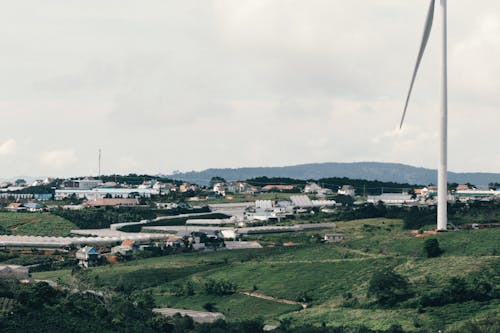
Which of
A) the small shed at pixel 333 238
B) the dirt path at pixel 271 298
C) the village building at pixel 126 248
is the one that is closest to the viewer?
the dirt path at pixel 271 298

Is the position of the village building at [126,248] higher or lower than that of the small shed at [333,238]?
lower

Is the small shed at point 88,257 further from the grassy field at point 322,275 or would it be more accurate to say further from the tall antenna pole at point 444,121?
the tall antenna pole at point 444,121

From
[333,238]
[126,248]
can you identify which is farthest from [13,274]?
[333,238]

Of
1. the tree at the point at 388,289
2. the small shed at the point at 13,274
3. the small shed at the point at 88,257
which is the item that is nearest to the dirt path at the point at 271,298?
the tree at the point at 388,289

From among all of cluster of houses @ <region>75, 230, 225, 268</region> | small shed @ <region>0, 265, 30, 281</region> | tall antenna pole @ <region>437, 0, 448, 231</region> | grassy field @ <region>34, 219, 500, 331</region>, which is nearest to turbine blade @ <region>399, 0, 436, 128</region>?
tall antenna pole @ <region>437, 0, 448, 231</region>

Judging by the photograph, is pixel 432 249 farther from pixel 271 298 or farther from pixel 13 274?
pixel 13 274

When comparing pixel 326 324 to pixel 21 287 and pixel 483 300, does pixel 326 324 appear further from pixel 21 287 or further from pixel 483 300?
pixel 21 287

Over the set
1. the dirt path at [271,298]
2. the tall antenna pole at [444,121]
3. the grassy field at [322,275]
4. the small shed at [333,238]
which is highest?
the tall antenna pole at [444,121]
